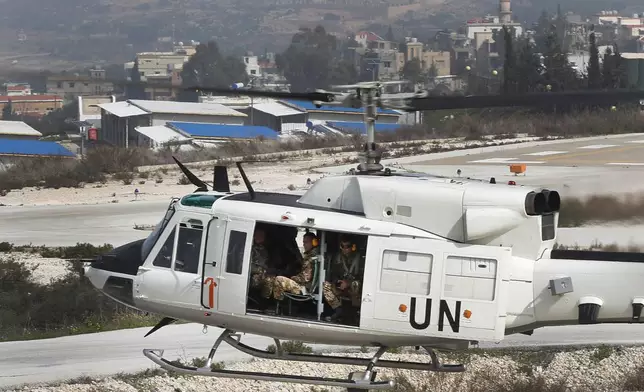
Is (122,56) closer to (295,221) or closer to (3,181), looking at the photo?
(3,181)

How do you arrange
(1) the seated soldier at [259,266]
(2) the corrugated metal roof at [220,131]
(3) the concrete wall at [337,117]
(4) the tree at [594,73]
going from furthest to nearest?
(3) the concrete wall at [337,117]
(2) the corrugated metal roof at [220,131]
(4) the tree at [594,73]
(1) the seated soldier at [259,266]

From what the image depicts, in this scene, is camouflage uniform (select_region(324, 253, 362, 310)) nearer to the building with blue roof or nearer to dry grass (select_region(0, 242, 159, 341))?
dry grass (select_region(0, 242, 159, 341))

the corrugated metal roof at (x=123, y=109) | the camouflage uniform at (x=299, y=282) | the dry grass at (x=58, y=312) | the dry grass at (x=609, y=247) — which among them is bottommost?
the corrugated metal roof at (x=123, y=109)

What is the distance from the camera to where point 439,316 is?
14633mm

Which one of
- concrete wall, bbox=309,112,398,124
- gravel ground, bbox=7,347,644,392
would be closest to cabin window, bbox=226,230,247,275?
gravel ground, bbox=7,347,644,392

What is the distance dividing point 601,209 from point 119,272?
8.54 metres

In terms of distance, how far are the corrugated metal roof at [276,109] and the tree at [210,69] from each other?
15.3 meters

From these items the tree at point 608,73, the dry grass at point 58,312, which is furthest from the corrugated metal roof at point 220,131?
the dry grass at point 58,312

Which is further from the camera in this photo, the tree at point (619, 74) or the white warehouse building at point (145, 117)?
the white warehouse building at point (145, 117)

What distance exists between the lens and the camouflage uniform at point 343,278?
1507cm

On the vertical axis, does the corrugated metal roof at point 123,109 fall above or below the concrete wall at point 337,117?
above

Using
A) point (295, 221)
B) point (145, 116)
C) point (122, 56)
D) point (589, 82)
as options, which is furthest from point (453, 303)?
point (122, 56)

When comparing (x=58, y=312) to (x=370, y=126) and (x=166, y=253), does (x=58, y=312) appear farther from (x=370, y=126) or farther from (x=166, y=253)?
(x=370, y=126)

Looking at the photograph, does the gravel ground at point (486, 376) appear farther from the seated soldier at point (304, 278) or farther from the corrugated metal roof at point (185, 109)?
the corrugated metal roof at point (185, 109)
